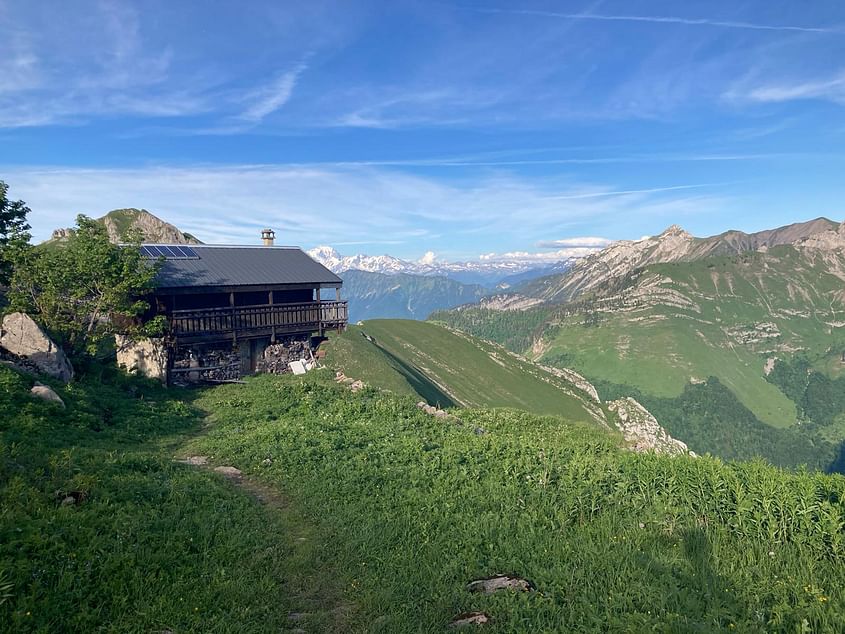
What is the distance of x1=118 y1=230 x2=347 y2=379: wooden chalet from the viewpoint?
1433 inches

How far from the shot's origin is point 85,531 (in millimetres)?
9852

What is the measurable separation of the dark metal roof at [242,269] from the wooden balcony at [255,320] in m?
2.25

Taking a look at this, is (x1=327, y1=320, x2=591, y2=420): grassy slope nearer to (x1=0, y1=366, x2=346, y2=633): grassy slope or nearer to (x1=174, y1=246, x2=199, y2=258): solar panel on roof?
(x1=174, y1=246, x2=199, y2=258): solar panel on roof

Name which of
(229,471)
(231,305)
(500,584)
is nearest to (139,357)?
(231,305)

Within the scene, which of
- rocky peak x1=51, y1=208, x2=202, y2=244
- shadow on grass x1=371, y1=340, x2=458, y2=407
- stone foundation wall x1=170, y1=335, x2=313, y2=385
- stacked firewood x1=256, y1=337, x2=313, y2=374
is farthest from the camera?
rocky peak x1=51, y1=208, x2=202, y2=244

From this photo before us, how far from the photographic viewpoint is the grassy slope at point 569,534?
8.74m

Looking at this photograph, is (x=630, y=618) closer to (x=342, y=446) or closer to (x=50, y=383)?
(x=342, y=446)

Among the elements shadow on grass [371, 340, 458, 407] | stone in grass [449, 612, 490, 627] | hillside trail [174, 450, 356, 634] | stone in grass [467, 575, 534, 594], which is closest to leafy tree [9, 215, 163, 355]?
hillside trail [174, 450, 356, 634]

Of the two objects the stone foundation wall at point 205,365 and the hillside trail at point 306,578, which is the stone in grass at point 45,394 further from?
the stone foundation wall at point 205,365

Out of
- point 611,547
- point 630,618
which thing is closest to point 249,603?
point 630,618

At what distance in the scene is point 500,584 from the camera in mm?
9812

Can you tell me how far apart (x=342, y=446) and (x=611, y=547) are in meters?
11.5

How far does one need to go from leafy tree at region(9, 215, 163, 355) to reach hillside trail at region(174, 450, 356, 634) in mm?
21677

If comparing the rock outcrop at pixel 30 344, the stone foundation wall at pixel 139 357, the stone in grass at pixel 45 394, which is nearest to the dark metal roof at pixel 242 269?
the stone foundation wall at pixel 139 357
